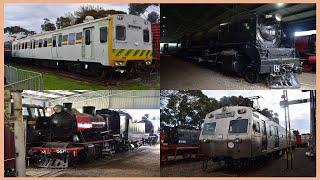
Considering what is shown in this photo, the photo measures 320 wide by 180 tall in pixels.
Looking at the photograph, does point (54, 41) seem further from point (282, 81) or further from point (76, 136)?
point (282, 81)

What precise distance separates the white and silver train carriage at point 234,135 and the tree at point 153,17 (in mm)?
1707

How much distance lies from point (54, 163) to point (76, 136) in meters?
0.99

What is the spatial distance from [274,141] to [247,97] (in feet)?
4.78

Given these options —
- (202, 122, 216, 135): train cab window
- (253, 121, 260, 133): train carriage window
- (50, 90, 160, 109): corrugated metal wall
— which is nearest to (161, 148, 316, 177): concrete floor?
(202, 122, 216, 135): train cab window

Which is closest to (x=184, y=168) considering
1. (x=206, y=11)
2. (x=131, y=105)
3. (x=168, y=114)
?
(x=168, y=114)

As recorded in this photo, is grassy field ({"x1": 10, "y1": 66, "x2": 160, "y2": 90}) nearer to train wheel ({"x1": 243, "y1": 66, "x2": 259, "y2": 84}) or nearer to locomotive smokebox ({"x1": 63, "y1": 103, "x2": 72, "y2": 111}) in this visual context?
locomotive smokebox ({"x1": 63, "y1": 103, "x2": 72, "y2": 111})

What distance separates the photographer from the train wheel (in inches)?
213

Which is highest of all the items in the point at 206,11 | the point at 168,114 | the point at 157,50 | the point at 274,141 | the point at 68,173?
the point at 206,11

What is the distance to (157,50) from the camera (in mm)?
5777

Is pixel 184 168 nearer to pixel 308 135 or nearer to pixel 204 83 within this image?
pixel 204 83

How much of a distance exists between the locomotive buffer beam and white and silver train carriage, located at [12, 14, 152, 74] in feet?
6.41

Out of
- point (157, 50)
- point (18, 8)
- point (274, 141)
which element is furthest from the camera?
point (274, 141)

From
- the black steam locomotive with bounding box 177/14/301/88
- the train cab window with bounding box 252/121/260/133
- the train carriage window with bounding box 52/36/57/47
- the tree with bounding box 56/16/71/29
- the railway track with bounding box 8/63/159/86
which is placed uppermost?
the tree with bounding box 56/16/71/29

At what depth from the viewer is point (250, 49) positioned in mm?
5664
